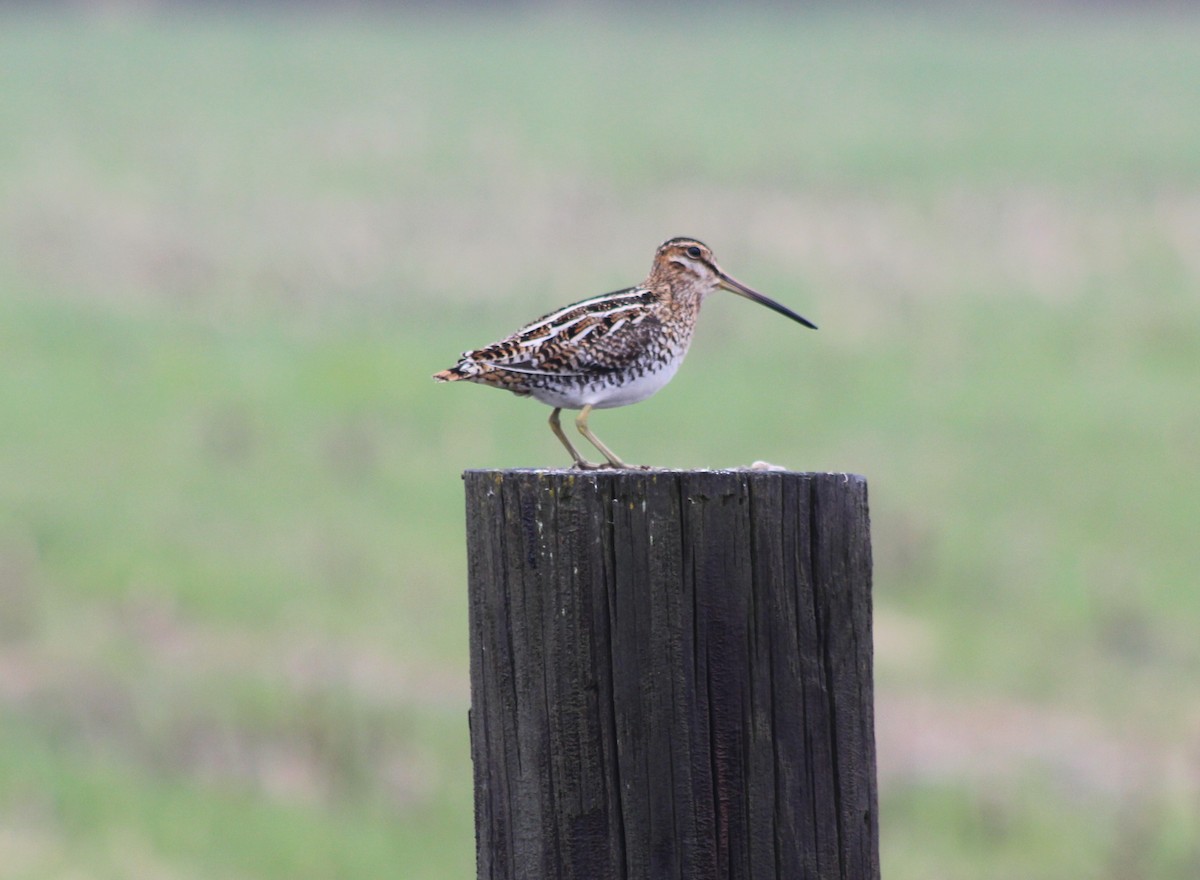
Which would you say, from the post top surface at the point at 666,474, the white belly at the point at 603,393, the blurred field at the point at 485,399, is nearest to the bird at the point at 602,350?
the white belly at the point at 603,393

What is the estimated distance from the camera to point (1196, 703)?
45.1ft

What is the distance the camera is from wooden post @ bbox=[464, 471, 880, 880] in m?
3.67

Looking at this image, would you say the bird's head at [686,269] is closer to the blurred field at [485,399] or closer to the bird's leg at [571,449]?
the bird's leg at [571,449]

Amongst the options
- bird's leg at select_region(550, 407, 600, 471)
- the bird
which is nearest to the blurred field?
bird's leg at select_region(550, 407, 600, 471)

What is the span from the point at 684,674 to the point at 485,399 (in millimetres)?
16770

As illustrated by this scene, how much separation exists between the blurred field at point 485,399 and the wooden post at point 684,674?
6.32 metres

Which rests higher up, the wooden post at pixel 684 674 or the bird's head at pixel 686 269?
the bird's head at pixel 686 269

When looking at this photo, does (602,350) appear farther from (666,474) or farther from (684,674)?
(684,674)

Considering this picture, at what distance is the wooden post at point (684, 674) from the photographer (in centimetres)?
367

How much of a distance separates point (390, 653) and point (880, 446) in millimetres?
6955

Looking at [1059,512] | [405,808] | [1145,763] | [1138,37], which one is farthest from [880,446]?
[1138,37]

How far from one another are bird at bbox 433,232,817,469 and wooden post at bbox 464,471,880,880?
149 cm

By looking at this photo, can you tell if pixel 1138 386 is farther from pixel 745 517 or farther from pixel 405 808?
pixel 745 517

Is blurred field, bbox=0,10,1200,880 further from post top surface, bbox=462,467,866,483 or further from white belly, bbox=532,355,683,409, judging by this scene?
post top surface, bbox=462,467,866,483
